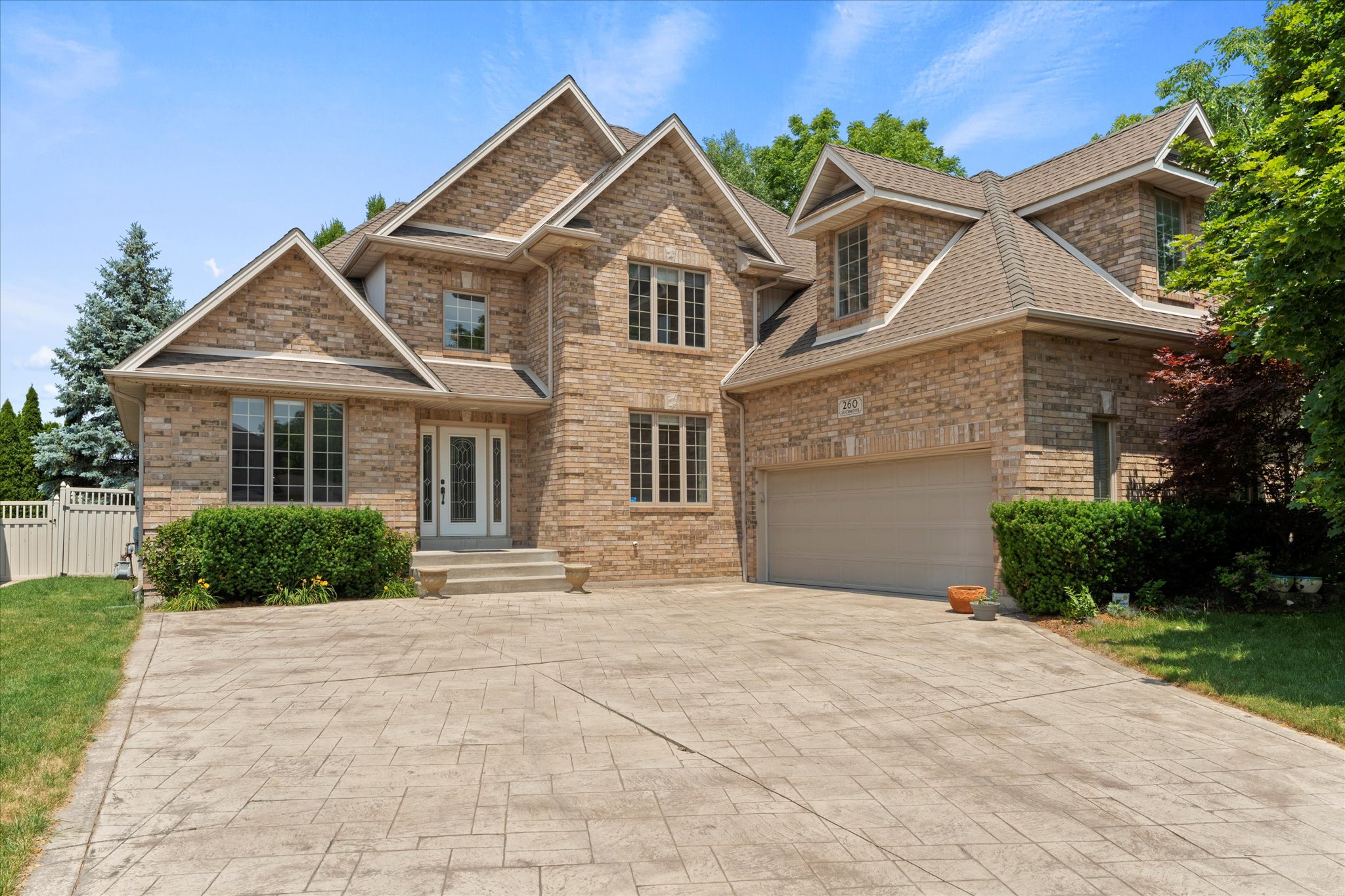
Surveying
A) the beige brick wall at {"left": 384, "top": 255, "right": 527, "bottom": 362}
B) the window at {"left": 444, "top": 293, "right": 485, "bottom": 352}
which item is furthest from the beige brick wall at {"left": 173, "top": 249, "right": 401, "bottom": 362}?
the window at {"left": 444, "top": 293, "right": 485, "bottom": 352}

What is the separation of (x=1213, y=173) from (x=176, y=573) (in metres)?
15.4

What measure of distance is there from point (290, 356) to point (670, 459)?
7063mm

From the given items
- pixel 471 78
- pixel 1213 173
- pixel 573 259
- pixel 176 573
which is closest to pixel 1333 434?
pixel 1213 173

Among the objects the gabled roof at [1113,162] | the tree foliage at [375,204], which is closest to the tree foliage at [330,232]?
the tree foliage at [375,204]

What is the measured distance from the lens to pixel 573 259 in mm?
17203

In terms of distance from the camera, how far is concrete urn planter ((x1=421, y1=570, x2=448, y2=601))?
14669 millimetres

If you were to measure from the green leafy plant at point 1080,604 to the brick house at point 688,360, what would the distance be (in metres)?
1.60

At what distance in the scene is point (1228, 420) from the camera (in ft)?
40.3

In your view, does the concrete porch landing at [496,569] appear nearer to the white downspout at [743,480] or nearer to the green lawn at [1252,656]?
the white downspout at [743,480]

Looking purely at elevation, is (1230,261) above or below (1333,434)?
above

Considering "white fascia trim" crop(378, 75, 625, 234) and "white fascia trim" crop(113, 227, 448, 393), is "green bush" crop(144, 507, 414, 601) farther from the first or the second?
"white fascia trim" crop(378, 75, 625, 234)

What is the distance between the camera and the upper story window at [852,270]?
16.0m

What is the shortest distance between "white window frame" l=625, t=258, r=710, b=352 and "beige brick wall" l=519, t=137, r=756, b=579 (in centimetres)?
9

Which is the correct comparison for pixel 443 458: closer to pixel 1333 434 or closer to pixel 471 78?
pixel 471 78
